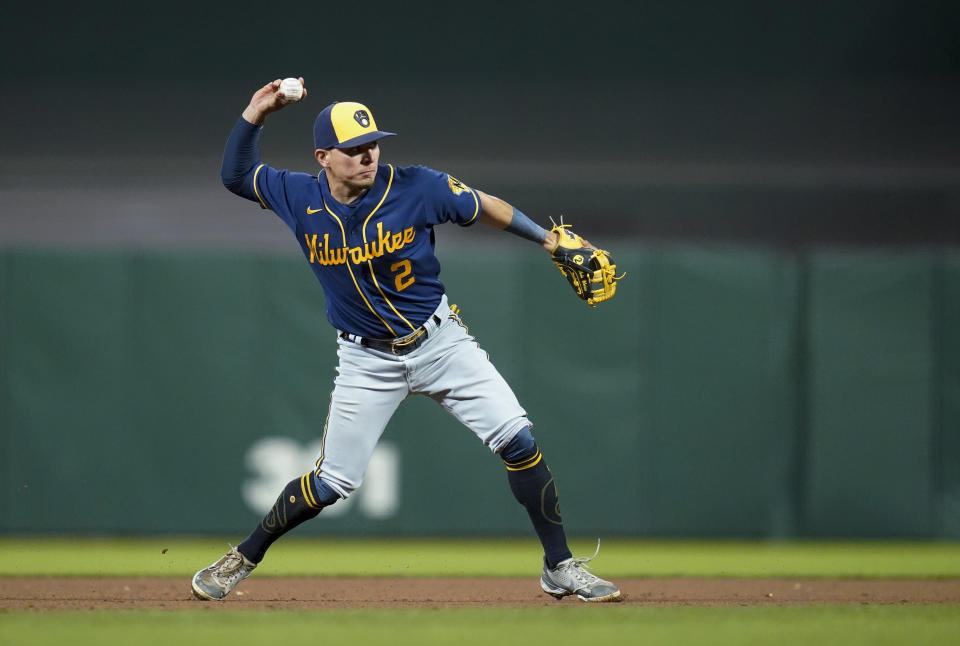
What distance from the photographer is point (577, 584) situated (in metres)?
4.88

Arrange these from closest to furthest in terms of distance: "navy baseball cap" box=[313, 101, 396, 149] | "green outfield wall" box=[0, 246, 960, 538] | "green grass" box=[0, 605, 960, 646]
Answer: "green grass" box=[0, 605, 960, 646] → "navy baseball cap" box=[313, 101, 396, 149] → "green outfield wall" box=[0, 246, 960, 538]

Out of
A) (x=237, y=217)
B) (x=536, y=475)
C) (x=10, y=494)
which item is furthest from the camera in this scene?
(x=237, y=217)

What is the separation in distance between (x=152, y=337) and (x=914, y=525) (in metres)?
4.71

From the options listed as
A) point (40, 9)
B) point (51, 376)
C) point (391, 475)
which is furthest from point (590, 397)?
point (40, 9)

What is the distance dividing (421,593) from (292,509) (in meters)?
0.86

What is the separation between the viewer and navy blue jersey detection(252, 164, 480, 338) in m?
4.73

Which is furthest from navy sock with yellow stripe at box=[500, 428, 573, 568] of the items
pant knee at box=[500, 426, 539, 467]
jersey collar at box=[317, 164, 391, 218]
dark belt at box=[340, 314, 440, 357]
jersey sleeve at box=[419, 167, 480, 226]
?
jersey collar at box=[317, 164, 391, 218]

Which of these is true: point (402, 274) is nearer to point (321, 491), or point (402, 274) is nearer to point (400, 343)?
point (400, 343)

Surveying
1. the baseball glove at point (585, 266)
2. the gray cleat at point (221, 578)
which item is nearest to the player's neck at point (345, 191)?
the baseball glove at point (585, 266)

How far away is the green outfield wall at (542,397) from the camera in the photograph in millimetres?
7613

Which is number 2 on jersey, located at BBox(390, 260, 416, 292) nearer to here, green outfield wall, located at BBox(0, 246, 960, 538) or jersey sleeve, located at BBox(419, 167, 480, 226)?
jersey sleeve, located at BBox(419, 167, 480, 226)

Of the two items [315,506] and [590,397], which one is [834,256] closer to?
[590,397]

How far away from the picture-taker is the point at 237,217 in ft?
35.9

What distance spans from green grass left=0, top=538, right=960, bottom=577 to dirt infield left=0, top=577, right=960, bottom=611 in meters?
0.34
